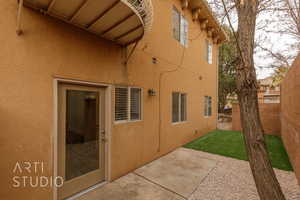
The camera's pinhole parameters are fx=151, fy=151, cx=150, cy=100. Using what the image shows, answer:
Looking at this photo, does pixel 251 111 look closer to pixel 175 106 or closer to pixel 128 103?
pixel 128 103

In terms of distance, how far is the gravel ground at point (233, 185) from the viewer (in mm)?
3211

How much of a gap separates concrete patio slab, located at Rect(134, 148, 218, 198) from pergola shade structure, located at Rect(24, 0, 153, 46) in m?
3.58

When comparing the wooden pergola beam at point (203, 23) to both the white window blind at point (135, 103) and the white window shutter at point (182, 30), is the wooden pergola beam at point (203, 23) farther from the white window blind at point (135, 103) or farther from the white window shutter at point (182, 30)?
the white window blind at point (135, 103)

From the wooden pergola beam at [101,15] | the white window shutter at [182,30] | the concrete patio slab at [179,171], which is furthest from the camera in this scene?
the white window shutter at [182,30]

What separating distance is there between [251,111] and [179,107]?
14.7 ft

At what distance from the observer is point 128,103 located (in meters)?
4.18

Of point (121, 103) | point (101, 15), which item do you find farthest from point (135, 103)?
point (101, 15)

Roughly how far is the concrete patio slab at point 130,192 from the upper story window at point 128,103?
1.56m

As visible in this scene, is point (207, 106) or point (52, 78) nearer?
point (52, 78)

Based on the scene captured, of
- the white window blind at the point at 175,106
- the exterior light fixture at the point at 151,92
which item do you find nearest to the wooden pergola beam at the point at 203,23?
the white window blind at the point at 175,106

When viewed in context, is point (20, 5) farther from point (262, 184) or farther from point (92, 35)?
point (262, 184)

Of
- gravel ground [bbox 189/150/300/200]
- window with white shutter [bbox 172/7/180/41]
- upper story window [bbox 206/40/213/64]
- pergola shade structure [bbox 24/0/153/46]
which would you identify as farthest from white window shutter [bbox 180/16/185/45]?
gravel ground [bbox 189/150/300/200]

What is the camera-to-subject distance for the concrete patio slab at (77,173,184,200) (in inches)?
123

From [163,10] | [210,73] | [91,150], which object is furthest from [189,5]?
[91,150]
